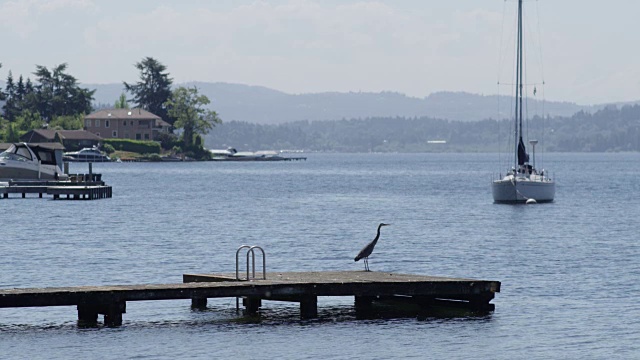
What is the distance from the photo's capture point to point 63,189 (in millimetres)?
105750

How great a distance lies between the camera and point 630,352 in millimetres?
34594

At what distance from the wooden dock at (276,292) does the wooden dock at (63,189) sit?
66.7 m

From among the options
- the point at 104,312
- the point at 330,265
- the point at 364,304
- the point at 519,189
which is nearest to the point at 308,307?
the point at 364,304

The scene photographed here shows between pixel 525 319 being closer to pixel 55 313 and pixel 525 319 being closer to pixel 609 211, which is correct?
pixel 55 313

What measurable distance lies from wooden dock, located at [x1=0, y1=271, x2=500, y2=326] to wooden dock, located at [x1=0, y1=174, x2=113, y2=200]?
219 feet

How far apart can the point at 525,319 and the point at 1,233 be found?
41.2 m

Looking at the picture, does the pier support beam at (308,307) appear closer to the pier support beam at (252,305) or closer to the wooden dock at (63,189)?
the pier support beam at (252,305)

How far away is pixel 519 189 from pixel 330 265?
5024cm

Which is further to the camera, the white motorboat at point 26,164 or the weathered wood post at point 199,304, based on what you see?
the white motorboat at point 26,164

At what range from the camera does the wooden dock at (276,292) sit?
35.7 meters

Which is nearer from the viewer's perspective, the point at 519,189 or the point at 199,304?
the point at 199,304

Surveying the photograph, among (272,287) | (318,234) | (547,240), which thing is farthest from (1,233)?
(272,287)

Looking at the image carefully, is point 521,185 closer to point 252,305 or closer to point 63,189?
point 63,189

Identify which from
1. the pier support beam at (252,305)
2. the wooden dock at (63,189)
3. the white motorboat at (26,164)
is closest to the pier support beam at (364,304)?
the pier support beam at (252,305)
